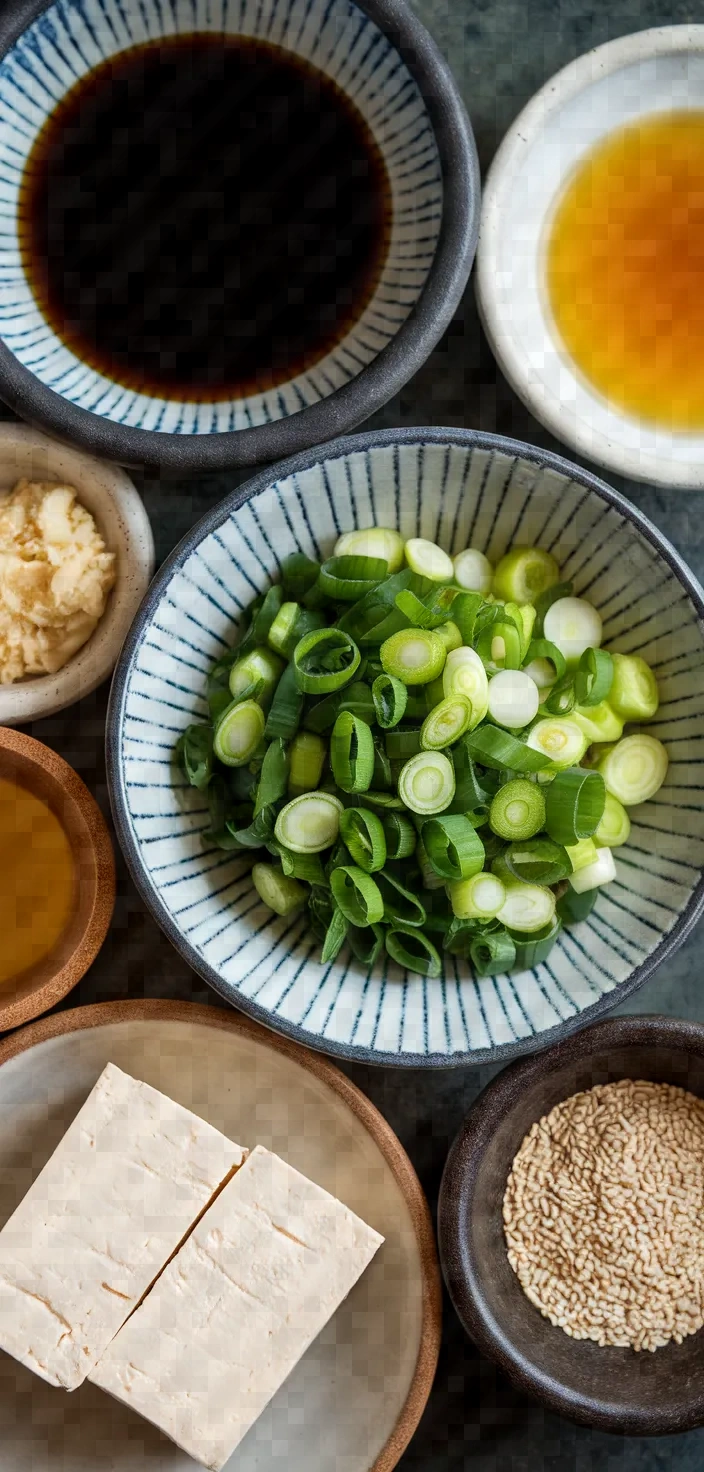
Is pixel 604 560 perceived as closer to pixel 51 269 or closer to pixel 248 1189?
pixel 51 269

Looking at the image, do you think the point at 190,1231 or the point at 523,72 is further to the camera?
the point at 523,72

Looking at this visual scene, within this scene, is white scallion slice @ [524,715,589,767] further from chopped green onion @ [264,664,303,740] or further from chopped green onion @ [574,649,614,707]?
chopped green onion @ [264,664,303,740]

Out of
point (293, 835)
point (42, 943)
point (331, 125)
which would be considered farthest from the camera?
point (42, 943)

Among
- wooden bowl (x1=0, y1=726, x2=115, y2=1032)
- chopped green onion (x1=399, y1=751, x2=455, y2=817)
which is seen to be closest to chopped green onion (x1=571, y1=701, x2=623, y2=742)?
chopped green onion (x1=399, y1=751, x2=455, y2=817)

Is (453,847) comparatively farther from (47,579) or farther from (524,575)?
(47,579)

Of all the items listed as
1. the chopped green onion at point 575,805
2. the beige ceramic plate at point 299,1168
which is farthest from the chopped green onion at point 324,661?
the beige ceramic plate at point 299,1168

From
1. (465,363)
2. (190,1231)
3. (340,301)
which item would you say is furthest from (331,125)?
(190,1231)

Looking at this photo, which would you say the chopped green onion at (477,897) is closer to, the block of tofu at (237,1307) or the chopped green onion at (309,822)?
the chopped green onion at (309,822)
